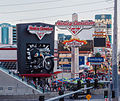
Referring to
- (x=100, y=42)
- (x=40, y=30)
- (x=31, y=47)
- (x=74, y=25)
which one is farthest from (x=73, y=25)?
(x=100, y=42)

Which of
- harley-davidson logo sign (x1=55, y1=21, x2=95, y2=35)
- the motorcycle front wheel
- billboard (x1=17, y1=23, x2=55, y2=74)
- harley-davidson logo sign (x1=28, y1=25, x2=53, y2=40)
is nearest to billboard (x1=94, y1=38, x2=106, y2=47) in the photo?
harley-davidson logo sign (x1=55, y1=21, x2=95, y2=35)

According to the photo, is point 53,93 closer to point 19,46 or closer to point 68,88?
point 68,88

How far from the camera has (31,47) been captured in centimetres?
5947

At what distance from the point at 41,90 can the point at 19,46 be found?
33.9 feet

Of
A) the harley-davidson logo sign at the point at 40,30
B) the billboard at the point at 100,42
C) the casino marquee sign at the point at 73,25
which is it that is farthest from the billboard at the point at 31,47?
the billboard at the point at 100,42

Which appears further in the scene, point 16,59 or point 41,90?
point 16,59

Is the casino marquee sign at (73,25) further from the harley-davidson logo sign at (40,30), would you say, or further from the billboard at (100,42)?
the billboard at (100,42)

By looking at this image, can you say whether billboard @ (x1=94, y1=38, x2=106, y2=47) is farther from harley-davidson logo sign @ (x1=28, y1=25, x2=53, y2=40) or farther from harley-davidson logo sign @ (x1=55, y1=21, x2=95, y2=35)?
harley-davidson logo sign @ (x1=28, y1=25, x2=53, y2=40)

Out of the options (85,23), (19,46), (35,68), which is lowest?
(35,68)

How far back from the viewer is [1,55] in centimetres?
6244

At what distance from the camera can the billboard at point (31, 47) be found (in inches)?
2324

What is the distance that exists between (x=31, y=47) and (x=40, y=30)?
3427 millimetres

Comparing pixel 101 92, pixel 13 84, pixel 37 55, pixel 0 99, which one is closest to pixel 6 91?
pixel 13 84

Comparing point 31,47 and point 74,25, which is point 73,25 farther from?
point 31,47
